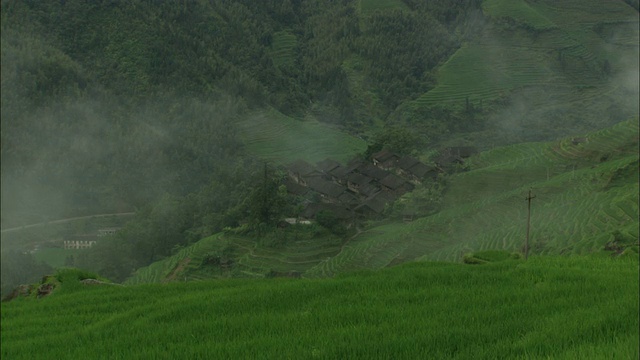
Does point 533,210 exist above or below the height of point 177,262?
above

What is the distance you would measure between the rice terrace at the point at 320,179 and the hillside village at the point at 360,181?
0.22 m

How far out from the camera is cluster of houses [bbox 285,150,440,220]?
23.8 m

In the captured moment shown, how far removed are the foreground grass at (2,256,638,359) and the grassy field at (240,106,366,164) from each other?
31383 mm

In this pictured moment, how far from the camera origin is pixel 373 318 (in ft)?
11.2

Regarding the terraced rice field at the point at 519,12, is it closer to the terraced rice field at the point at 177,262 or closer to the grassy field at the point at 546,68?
the grassy field at the point at 546,68

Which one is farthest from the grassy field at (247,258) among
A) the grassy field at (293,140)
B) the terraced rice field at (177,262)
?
the grassy field at (293,140)

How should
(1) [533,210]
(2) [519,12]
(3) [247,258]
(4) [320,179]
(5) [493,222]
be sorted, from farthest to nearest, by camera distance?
(2) [519,12]
(4) [320,179]
(3) [247,258]
(5) [493,222]
(1) [533,210]

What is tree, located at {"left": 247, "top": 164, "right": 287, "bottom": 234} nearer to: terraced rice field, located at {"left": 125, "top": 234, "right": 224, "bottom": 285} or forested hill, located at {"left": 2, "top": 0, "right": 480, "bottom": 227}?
terraced rice field, located at {"left": 125, "top": 234, "right": 224, "bottom": 285}

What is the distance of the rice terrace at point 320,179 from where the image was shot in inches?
138

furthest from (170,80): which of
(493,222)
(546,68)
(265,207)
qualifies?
(493,222)

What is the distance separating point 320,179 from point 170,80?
77.3 feet

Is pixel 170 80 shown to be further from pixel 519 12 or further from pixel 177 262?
pixel 519 12

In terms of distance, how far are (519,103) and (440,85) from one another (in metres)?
7.87

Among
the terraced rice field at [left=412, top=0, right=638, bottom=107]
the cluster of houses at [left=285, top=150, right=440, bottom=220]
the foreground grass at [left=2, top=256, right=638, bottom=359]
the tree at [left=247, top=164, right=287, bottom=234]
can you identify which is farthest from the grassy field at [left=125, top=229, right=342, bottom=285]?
the terraced rice field at [left=412, top=0, right=638, bottom=107]
